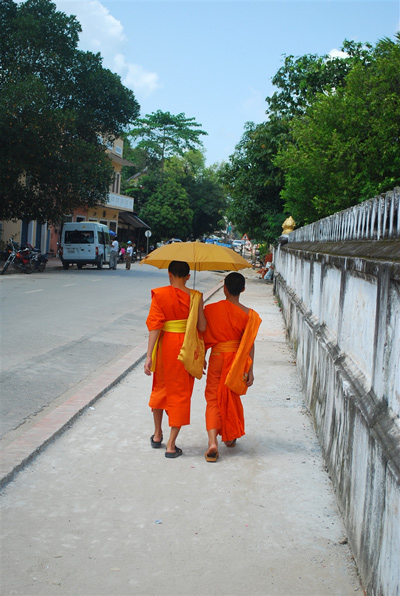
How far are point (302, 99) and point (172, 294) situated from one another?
95.9 ft

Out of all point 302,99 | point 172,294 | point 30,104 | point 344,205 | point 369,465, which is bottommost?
point 369,465

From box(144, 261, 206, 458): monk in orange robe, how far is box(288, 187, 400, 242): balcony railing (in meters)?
1.36

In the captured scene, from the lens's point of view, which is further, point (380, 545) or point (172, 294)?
point (172, 294)

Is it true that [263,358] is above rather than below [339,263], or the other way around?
below

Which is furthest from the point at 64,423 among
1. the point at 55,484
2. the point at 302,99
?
the point at 302,99

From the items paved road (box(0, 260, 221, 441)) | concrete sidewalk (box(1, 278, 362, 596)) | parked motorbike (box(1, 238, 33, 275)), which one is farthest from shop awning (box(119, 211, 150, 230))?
concrete sidewalk (box(1, 278, 362, 596))

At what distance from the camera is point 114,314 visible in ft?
47.2

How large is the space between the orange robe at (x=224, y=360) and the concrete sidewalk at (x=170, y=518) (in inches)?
11.0

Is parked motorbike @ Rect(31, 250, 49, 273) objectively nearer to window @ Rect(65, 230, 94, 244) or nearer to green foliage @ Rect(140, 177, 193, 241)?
window @ Rect(65, 230, 94, 244)

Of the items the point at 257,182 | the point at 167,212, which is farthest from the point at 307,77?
the point at 167,212

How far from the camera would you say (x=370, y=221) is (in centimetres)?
453

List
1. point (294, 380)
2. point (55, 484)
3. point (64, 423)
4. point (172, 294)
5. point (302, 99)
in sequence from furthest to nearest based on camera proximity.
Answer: point (302, 99), point (294, 380), point (64, 423), point (172, 294), point (55, 484)

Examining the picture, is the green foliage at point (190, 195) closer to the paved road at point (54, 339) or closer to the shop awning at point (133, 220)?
the shop awning at point (133, 220)

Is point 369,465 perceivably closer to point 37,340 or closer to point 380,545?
point 380,545
